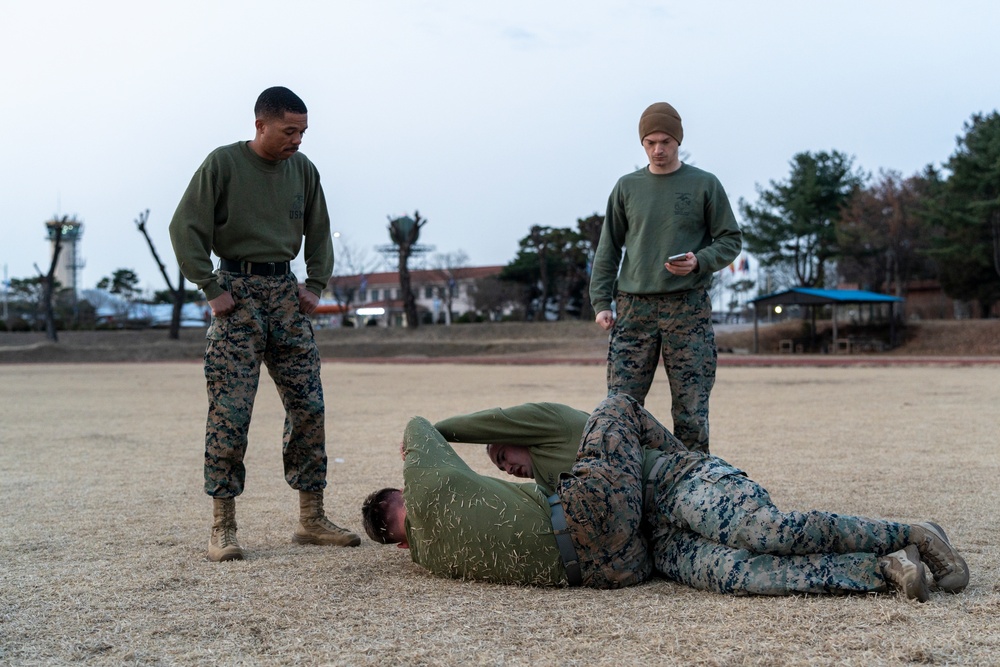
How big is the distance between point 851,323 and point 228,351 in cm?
3667

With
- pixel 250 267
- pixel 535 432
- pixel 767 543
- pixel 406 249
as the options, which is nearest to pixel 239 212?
pixel 250 267

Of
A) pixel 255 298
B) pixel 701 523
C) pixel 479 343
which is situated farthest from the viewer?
pixel 479 343

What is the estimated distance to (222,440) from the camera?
3.96m

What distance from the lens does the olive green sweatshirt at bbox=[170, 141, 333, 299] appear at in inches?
155

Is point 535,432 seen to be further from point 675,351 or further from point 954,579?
point 954,579

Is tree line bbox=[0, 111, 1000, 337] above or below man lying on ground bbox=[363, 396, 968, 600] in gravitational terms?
above

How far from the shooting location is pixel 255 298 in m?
4.04

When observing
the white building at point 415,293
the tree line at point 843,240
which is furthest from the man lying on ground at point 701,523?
the white building at point 415,293

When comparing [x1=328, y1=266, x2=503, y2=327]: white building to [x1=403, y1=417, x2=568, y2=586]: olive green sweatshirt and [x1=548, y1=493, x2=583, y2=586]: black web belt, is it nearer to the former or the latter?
[x1=403, y1=417, x2=568, y2=586]: olive green sweatshirt

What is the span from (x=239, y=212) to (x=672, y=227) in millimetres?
1943

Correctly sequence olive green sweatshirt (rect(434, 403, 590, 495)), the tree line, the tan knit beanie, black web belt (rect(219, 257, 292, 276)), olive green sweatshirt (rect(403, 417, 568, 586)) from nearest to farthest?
olive green sweatshirt (rect(403, 417, 568, 586)) → olive green sweatshirt (rect(434, 403, 590, 495)) → black web belt (rect(219, 257, 292, 276)) → the tan knit beanie → the tree line

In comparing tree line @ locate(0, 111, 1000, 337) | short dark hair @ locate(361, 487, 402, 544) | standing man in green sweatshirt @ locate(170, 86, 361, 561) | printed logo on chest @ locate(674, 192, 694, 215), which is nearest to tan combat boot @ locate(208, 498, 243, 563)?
standing man in green sweatshirt @ locate(170, 86, 361, 561)

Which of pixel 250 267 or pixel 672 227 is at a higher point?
pixel 672 227

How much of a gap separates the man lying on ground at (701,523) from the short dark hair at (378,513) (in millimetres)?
37
